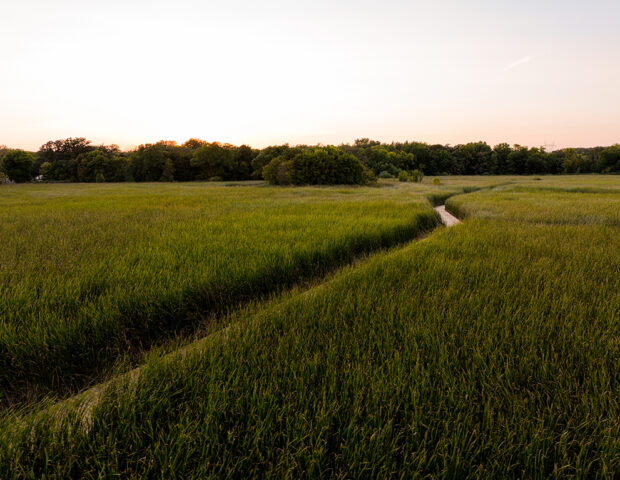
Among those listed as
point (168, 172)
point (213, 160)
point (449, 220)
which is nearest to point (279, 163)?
point (213, 160)

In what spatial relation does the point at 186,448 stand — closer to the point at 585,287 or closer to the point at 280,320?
the point at 280,320

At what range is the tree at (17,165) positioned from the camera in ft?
167

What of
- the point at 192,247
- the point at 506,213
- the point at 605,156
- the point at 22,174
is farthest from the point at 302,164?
the point at 605,156

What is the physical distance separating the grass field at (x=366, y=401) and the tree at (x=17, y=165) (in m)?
72.3

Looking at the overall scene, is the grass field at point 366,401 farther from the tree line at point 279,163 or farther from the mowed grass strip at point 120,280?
the tree line at point 279,163

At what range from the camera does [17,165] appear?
170ft

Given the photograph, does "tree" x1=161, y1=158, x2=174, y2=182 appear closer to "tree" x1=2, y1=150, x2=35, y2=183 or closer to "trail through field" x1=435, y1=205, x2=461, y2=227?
"tree" x1=2, y1=150, x2=35, y2=183

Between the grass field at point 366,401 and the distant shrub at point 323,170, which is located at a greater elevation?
the distant shrub at point 323,170

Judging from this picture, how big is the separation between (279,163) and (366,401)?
107 feet

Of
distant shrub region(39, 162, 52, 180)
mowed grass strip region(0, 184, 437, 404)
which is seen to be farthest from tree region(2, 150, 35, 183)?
mowed grass strip region(0, 184, 437, 404)

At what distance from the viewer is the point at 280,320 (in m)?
2.54

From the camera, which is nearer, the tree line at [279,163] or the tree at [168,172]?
the tree line at [279,163]

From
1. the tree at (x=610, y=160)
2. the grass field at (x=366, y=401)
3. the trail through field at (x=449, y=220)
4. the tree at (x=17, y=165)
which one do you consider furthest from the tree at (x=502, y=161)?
the tree at (x=17, y=165)

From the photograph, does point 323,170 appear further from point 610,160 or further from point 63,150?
point 610,160
